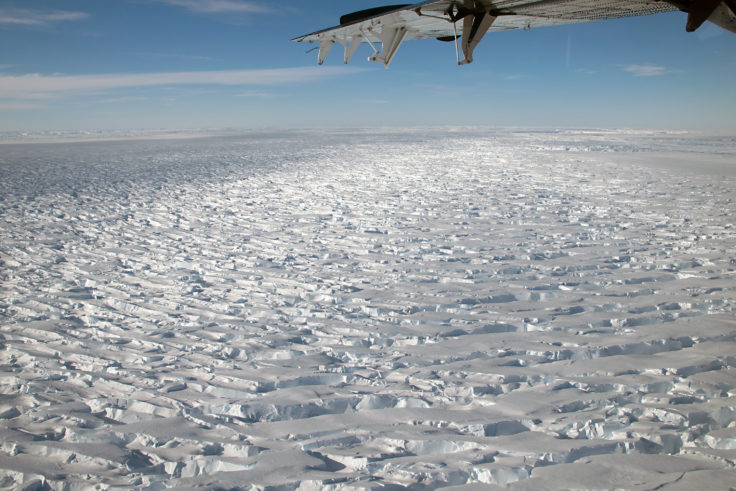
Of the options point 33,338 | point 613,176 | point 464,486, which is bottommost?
point 464,486

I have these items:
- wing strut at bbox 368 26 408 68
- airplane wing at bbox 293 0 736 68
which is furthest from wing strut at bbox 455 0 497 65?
wing strut at bbox 368 26 408 68

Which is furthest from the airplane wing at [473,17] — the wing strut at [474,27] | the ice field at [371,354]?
the ice field at [371,354]

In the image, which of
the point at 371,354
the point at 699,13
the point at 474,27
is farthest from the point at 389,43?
the point at 371,354

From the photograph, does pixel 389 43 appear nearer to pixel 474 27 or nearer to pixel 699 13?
pixel 474 27

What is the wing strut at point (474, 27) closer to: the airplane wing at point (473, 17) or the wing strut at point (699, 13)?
the airplane wing at point (473, 17)

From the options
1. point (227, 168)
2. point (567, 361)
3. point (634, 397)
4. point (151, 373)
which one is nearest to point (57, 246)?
point (151, 373)

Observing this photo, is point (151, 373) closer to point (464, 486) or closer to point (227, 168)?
point (464, 486)

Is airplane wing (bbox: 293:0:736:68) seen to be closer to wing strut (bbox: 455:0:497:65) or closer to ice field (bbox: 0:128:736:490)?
wing strut (bbox: 455:0:497:65)
